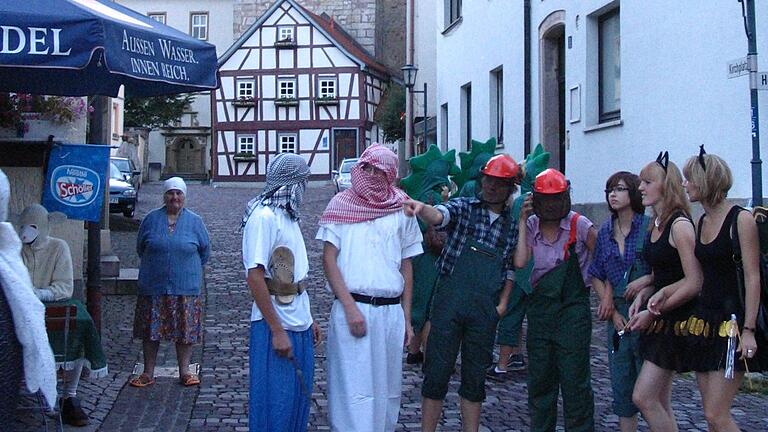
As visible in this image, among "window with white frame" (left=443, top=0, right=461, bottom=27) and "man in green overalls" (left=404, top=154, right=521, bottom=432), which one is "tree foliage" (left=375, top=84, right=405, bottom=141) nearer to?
"window with white frame" (left=443, top=0, right=461, bottom=27)

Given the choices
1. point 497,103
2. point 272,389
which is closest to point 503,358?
point 272,389

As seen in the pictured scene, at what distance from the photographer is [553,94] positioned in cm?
1722

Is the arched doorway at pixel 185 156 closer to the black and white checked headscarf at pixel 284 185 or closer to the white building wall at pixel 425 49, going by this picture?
the white building wall at pixel 425 49

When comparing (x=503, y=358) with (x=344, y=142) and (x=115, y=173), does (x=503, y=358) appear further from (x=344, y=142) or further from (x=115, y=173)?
(x=344, y=142)

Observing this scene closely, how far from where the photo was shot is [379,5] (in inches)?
2263

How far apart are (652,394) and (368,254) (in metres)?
1.66

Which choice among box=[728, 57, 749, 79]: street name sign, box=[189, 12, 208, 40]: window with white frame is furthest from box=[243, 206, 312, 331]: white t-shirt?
box=[189, 12, 208, 40]: window with white frame

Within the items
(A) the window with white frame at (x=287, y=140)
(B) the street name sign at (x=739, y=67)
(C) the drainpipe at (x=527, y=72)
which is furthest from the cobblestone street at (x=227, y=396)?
(A) the window with white frame at (x=287, y=140)

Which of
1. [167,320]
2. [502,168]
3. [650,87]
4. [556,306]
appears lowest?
[167,320]

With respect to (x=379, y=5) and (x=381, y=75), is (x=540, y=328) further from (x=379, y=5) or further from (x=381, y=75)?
(x=379, y=5)

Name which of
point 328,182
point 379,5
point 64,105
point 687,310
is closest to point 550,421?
point 687,310

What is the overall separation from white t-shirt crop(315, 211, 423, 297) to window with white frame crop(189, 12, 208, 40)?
192 feet

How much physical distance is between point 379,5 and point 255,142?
12.0 m

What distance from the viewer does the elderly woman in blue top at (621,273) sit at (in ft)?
19.1
